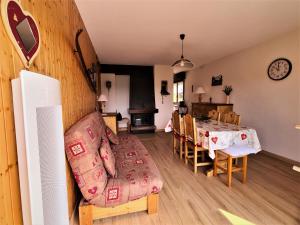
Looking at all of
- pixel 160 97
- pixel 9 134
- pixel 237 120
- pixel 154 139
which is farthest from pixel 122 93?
pixel 9 134

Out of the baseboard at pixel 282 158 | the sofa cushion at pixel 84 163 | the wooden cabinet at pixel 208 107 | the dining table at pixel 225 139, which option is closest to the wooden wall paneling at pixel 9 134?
the sofa cushion at pixel 84 163

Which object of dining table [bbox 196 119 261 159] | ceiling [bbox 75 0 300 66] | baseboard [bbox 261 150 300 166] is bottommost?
baseboard [bbox 261 150 300 166]

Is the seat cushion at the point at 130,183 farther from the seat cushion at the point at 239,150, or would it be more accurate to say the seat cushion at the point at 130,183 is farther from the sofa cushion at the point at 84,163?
the seat cushion at the point at 239,150

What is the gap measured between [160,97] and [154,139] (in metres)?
1.79

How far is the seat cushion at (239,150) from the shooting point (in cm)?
209

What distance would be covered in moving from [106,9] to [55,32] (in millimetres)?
1091

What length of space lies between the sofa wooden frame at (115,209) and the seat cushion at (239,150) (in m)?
1.20

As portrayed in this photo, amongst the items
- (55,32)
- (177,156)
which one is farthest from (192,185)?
(55,32)

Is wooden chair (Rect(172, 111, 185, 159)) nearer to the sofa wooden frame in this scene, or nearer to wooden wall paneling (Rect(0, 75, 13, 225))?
the sofa wooden frame

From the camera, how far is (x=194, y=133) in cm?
245

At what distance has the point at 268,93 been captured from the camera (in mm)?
3332

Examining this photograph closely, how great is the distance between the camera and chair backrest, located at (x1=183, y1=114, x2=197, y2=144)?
2.44m

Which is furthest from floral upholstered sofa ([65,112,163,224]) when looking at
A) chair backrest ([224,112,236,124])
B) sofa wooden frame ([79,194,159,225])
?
chair backrest ([224,112,236,124])

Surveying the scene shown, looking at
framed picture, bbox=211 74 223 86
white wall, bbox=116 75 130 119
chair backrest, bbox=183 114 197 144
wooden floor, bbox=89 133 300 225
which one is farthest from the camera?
white wall, bbox=116 75 130 119
